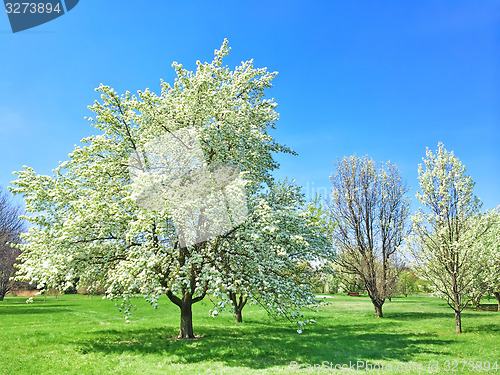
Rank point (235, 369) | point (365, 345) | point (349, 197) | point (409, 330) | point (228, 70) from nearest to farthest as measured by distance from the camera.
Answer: point (235, 369), point (365, 345), point (228, 70), point (409, 330), point (349, 197)

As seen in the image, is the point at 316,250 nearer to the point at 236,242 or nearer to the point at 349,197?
the point at 236,242

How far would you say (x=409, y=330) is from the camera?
23844 mm

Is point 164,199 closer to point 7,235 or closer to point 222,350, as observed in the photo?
point 222,350

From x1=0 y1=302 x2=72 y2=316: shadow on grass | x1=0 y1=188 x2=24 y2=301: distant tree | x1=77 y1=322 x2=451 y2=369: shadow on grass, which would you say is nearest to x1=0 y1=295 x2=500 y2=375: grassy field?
x1=77 y1=322 x2=451 y2=369: shadow on grass

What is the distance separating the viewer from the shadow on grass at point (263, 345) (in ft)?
47.6

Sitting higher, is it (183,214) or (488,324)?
(183,214)

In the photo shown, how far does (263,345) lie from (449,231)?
14.1m

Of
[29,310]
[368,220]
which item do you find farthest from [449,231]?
[29,310]

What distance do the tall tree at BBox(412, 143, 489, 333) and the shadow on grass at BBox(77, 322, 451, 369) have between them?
12.4ft

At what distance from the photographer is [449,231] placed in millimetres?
22031

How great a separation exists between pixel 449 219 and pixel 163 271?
18.4m

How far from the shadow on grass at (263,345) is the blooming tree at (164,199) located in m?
2.24

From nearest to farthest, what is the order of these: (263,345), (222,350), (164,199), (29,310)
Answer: (164,199)
(222,350)
(263,345)
(29,310)

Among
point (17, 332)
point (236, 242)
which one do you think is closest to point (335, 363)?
point (236, 242)
